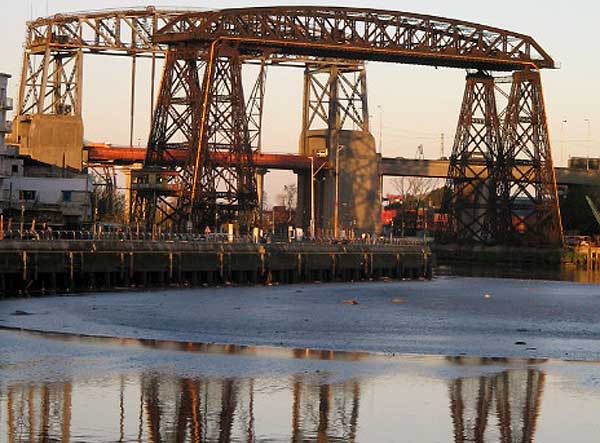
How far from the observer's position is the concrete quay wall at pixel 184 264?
66.4 meters

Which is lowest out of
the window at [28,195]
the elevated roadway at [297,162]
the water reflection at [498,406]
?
the water reflection at [498,406]

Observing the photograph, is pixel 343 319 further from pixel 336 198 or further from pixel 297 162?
pixel 297 162

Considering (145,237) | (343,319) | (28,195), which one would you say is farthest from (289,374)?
(28,195)

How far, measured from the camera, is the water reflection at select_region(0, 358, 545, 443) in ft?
82.4

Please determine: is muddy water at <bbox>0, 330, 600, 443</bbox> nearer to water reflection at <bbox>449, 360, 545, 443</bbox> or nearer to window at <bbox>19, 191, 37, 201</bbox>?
water reflection at <bbox>449, 360, 545, 443</bbox>

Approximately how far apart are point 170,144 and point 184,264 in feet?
86.7

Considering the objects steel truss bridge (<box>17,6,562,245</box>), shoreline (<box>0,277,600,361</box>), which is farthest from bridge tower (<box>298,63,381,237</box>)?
shoreline (<box>0,277,600,361</box>)

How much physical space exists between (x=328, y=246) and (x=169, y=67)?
1740 cm

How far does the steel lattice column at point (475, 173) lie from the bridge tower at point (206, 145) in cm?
2616

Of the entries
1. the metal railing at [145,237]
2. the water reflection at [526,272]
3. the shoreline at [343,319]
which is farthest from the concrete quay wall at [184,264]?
the water reflection at [526,272]

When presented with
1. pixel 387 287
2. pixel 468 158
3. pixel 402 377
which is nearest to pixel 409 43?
pixel 468 158

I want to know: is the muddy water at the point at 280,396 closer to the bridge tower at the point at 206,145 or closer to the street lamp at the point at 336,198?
the bridge tower at the point at 206,145

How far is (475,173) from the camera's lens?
122 m

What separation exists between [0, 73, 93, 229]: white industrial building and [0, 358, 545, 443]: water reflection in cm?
6108
